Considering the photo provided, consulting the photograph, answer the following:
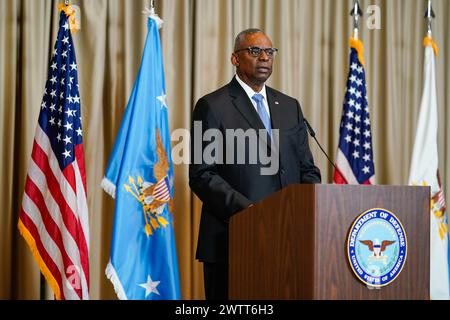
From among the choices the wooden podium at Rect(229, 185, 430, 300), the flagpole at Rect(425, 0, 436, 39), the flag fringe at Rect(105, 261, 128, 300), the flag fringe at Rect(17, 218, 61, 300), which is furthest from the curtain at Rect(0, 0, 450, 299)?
the wooden podium at Rect(229, 185, 430, 300)

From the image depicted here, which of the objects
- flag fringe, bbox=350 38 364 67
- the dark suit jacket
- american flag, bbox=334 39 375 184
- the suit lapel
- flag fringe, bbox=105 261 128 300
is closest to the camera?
the dark suit jacket

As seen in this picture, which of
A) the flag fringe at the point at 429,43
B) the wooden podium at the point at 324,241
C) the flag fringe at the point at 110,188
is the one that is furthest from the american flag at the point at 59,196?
the flag fringe at the point at 429,43

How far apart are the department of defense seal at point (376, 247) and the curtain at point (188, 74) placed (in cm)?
255

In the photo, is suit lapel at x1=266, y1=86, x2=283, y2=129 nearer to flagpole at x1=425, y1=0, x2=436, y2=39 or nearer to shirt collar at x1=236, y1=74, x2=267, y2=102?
shirt collar at x1=236, y1=74, x2=267, y2=102

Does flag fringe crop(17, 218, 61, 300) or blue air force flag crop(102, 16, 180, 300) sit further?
blue air force flag crop(102, 16, 180, 300)

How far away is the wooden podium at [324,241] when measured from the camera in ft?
6.87

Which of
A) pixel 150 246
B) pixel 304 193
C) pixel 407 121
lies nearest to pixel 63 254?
pixel 150 246

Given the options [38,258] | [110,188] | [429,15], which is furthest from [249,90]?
[429,15]

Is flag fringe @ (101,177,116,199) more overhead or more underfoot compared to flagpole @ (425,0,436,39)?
more underfoot

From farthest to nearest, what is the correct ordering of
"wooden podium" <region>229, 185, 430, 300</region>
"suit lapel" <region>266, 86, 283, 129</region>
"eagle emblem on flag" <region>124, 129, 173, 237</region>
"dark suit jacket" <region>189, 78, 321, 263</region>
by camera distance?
"eagle emblem on flag" <region>124, 129, 173, 237</region> < "suit lapel" <region>266, 86, 283, 129</region> < "dark suit jacket" <region>189, 78, 321, 263</region> < "wooden podium" <region>229, 185, 430, 300</region>

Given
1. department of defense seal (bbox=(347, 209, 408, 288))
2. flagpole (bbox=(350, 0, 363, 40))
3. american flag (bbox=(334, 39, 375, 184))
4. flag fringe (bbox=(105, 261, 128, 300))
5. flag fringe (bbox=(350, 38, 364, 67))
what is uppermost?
flagpole (bbox=(350, 0, 363, 40))

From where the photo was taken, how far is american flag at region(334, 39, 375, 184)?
15.7 feet

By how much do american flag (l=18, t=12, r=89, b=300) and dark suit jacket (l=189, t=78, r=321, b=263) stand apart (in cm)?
93
